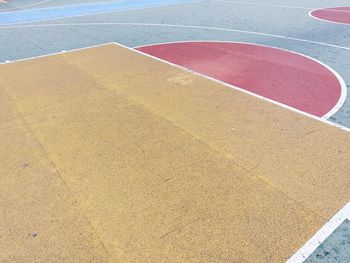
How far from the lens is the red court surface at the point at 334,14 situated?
1284cm

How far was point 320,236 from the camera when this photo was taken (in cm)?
340

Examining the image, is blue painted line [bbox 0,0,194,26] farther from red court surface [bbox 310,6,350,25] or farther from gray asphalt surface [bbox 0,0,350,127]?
red court surface [bbox 310,6,350,25]

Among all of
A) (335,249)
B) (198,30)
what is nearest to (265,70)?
(198,30)

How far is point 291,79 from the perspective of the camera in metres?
7.34

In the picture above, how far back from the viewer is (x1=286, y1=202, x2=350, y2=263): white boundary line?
3.18 m

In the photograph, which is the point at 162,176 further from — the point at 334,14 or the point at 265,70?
the point at 334,14

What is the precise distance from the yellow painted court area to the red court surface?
8474mm

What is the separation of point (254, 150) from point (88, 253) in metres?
2.63

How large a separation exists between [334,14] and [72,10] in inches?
462

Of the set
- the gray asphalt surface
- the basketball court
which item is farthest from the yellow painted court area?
the gray asphalt surface

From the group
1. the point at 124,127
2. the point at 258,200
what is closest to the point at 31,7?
the point at 124,127

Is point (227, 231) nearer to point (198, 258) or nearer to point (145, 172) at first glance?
point (198, 258)

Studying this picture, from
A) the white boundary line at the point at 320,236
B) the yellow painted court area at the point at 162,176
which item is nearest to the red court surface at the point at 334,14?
the yellow painted court area at the point at 162,176

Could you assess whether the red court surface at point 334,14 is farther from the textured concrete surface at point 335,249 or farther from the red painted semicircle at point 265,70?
the textured concrete surface at point 335,249
